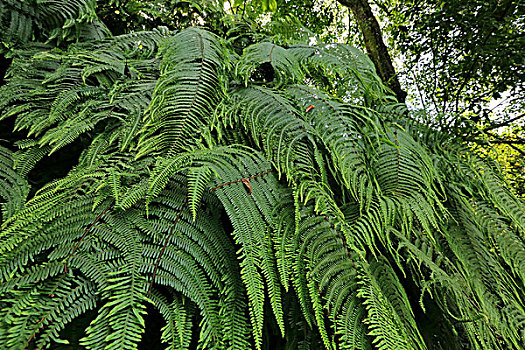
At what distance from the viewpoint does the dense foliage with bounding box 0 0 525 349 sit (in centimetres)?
58

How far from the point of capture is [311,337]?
2.31 feet

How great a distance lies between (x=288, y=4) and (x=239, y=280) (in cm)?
352

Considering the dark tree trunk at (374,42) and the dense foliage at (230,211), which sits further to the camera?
the dark tree trunk at (374,42)

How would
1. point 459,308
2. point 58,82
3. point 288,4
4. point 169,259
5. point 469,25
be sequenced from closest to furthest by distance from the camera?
1. point 169,259
2. point 459,308
3. point 58,82
4. point 469,25
5. point 288,4

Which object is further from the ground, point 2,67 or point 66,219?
point 2,67

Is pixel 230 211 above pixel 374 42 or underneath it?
underneath

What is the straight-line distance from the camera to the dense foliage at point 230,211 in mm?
585

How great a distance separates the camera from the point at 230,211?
0.67 metres

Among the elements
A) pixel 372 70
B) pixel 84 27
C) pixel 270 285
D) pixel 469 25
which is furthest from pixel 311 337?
pixel 469 25

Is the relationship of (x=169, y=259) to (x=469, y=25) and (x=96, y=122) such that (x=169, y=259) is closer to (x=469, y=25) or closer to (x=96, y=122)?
(x=96, y=122)

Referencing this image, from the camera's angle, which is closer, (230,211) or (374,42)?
(230,211)

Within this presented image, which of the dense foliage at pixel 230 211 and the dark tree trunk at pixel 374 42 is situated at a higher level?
the dark tree trunk at pixel 374 42

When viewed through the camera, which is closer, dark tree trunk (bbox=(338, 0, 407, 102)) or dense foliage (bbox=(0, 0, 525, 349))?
dense foliage (bbox=(0, 0, 525, 349))

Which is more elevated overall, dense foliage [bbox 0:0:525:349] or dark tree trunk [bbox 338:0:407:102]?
dark tree trunk [bbox 338:0:407:102]
